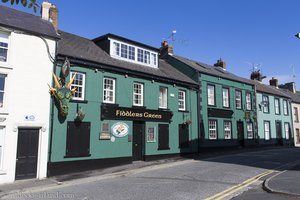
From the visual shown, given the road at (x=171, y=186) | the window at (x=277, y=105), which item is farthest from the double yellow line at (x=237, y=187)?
the window at (x=277, y=105)

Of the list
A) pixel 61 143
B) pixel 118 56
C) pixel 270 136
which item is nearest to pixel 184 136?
pixel 118 56

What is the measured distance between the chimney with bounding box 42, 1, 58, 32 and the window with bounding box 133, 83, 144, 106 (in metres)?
6.40

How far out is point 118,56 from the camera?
19.3 m

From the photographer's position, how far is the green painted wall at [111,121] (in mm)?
14719

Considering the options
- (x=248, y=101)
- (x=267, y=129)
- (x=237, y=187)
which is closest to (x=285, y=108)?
(x=267, y=129)

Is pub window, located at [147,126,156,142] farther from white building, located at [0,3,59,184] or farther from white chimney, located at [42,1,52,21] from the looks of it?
white chimney, located at [42,1,52,21]

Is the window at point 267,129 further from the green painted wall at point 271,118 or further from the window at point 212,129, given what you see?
the window at point 212,129

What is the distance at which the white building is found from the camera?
13.0 metres

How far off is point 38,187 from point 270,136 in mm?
27304

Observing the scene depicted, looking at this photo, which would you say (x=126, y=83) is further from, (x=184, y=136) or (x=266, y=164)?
(x=266, y=164)

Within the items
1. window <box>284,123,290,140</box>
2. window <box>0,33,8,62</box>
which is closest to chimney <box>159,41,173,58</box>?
window <box>0,33,8,62</box>

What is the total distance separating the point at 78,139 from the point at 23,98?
3.64 meters

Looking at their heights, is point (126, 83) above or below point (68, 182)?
above

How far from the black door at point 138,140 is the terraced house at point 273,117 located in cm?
1675
